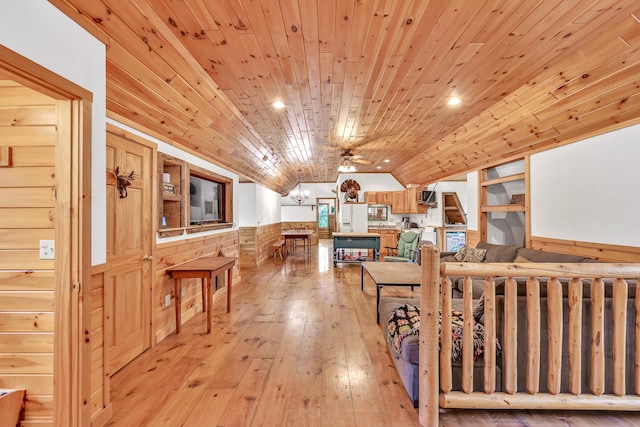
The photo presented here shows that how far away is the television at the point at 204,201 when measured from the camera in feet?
12.6

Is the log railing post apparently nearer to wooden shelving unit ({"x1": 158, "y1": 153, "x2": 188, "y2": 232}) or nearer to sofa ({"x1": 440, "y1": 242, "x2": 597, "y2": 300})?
sofa ({"x1": 440, "y1": 242, "x2": 597, "y2": 300})

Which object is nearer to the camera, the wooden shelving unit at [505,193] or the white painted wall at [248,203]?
the wooden shelving unit at [505,193]

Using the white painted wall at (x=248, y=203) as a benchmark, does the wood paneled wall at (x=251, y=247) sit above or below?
below

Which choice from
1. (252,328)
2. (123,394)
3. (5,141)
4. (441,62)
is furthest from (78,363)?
(441,62)

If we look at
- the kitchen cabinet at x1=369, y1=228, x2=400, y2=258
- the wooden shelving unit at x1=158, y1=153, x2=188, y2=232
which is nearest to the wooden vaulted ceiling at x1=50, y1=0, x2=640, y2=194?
the wooden shelving unit at x1=158, y1=153, x2=188, y2=232

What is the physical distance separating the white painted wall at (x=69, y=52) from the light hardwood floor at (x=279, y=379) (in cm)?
121

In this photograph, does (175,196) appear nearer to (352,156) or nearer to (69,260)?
(69,260)

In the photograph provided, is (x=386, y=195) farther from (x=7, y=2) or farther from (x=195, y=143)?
(x=7, y=2)

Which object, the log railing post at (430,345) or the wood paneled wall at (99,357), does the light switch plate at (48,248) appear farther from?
the log railing post at (430,345)

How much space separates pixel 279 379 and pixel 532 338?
1911mm

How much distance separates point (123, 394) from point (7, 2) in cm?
249

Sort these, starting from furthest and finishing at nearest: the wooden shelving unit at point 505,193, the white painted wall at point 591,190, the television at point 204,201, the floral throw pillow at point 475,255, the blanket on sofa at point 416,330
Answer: the floral throw pillow at point 475,255 < the wooden shelving unit at point 505,193 < the television at point 204,201 < the white painted wall at point 591,190 < the blanket on sofa at point 416,330

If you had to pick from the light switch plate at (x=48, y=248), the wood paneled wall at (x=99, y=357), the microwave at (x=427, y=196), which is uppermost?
the microwave at (x=427, y=196)

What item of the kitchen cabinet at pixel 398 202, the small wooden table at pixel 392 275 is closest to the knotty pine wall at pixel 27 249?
the small wooden table at pixel 392 275
